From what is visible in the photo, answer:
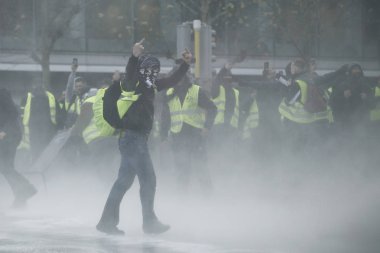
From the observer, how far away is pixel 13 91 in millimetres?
29250

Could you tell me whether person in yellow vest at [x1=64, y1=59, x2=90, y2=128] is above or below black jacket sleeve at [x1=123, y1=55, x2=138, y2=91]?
below

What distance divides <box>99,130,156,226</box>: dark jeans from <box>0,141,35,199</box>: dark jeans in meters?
2.63

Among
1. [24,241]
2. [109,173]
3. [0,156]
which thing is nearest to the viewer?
[24,241]

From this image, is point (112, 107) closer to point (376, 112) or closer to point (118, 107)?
point (118, 107)

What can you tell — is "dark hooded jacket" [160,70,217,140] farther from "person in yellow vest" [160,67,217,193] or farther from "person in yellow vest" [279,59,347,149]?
"person in yellow vest" [279,59,347,149]

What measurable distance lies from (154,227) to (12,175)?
10.2ft

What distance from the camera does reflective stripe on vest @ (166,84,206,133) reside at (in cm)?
1256

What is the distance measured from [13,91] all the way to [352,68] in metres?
15.4

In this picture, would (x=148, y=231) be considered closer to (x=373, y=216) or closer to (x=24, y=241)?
(x=24, y=241)

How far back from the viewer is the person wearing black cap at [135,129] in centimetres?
977

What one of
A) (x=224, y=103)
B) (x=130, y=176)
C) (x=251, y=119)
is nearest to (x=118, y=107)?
(x=130, y=176)

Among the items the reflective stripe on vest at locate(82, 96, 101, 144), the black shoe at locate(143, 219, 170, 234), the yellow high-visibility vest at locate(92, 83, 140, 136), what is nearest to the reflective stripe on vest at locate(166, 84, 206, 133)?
the reflective stripe on vest at locate(82, 96, 101, 144)

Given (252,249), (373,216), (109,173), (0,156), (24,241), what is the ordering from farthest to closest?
(109,173) < (0,156) < (373,216) < (24,241) < (252,249)

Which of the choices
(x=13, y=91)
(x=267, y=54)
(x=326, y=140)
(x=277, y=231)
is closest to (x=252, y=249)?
(x=277, y=231)
